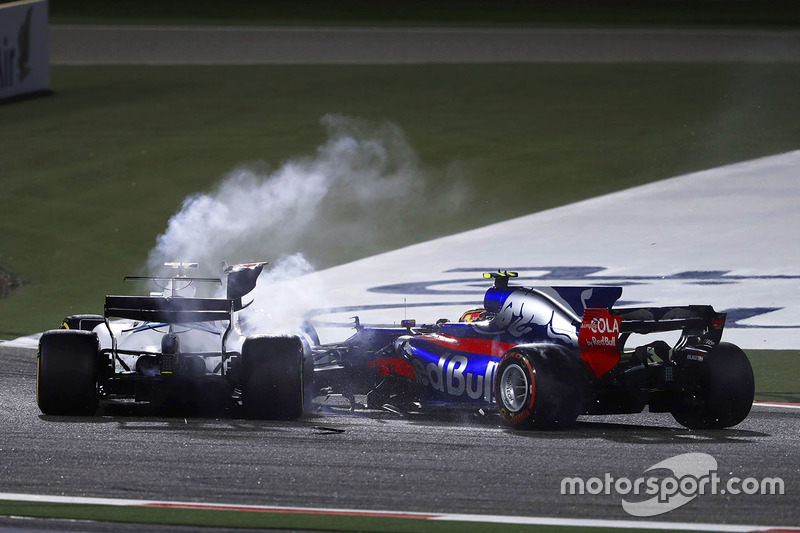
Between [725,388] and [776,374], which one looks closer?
[725,388]

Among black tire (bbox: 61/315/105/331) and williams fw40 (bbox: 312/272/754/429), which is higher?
black tire (bbox: 61/315/105/331)

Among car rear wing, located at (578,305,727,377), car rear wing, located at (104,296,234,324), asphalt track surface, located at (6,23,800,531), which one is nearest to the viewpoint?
asphalt track surface, located at (6,23,800,531)

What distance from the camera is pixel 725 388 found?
10.7m

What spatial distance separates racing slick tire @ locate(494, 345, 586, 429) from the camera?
10.2 meters

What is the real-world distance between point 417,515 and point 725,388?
4094 mm

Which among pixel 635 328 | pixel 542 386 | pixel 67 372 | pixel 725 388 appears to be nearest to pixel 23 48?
pixel 67 372

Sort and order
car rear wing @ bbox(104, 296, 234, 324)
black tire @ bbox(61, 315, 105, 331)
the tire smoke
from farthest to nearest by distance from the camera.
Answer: the tire smoke → black tire @ bbox(61, 315, 105, 331) → car rear wing @ bbox(104, 296, 234, 324)

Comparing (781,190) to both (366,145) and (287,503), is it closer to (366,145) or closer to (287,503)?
(366,145)

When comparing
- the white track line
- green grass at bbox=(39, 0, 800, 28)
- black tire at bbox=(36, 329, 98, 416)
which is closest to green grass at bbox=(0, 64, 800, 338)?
green grass at bbox=(39, 0, 800, 28)

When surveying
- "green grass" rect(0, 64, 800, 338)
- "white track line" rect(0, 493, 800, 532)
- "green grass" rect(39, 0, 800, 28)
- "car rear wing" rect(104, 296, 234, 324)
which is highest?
"green grass" rect(39, 0, 800, 28)

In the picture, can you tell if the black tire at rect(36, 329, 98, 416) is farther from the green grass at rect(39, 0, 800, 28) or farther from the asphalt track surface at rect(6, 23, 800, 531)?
the green grass at rect(39, 0, 800, 28)

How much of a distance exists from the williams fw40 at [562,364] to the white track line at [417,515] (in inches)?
112

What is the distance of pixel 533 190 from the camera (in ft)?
76.9

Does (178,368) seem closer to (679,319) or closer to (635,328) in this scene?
(635,328)
